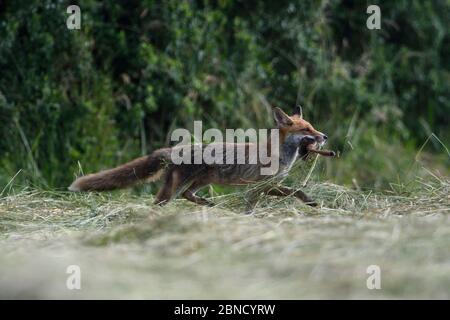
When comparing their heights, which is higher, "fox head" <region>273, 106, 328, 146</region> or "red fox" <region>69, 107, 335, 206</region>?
Result: "fox head" <region>273, 106, 328, 146</region>

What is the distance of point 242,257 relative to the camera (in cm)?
440

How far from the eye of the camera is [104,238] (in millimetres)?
4914

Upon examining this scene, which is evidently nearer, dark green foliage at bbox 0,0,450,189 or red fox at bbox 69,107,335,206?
red fox at bbox 69,107,335,206

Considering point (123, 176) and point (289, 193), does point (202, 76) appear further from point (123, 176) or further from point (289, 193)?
point (289, 193)

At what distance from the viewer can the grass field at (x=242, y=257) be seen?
13.3ft

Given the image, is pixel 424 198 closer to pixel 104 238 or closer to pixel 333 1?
pixel 104 238

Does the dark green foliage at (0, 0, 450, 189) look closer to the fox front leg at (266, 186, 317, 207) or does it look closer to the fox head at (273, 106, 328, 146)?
the fox head at (273, 106, 328, 146)

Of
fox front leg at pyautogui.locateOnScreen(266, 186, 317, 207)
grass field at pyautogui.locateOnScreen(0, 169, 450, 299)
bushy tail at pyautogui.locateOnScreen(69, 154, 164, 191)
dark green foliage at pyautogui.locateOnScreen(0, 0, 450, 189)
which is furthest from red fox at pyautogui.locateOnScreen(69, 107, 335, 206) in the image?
grass field at pyautogui.locateOnScreen(0, 169, 450, 299)

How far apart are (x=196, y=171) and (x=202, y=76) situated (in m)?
3.89

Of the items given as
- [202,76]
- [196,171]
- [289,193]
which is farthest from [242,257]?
[202,76]

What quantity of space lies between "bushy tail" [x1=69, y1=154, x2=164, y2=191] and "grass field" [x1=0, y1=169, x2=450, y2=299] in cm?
138

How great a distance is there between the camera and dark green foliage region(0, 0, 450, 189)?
33.3ft

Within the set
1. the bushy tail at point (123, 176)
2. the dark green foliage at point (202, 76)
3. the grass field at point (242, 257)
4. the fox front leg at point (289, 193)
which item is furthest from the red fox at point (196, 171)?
the grass field at point (242, 257)

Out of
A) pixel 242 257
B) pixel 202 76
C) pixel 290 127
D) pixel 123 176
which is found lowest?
pixel 123 176
